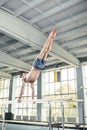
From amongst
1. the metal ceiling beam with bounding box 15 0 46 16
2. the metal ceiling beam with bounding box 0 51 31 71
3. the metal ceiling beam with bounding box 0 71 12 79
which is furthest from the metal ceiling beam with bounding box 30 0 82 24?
the metal ceiling beam with bounding box 0 71 12 79

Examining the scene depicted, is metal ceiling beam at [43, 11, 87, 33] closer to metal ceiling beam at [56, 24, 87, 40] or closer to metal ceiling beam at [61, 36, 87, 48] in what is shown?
metal ceiling beam at [56, 24, 87, 40]

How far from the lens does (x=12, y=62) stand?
1129 cm

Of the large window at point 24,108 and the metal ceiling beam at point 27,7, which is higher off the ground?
the metal ceiling beam at point 27,7

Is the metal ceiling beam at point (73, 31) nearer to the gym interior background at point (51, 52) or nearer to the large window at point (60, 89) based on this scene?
the gym interior background at point (51, 52)

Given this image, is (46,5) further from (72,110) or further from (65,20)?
→ (72,110)

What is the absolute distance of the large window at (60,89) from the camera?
1170 centimetres

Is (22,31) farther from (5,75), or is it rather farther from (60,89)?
(5,75)

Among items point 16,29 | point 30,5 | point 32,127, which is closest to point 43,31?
point 16,29

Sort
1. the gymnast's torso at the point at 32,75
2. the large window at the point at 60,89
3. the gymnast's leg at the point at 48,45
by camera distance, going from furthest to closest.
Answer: the large window at the point at 60,89, the gymnast's torso at the point at 32,75, the gymnast's leg at the point at 48,45

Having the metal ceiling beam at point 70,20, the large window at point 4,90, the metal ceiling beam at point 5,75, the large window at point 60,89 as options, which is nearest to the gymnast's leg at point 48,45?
the metal ceiling beam at point 70,20

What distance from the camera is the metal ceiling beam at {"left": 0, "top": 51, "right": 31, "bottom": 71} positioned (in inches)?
416

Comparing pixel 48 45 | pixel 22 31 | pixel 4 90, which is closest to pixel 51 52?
pixel 22 31

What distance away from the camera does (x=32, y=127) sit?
9898mm

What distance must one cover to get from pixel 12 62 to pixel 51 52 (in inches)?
129
